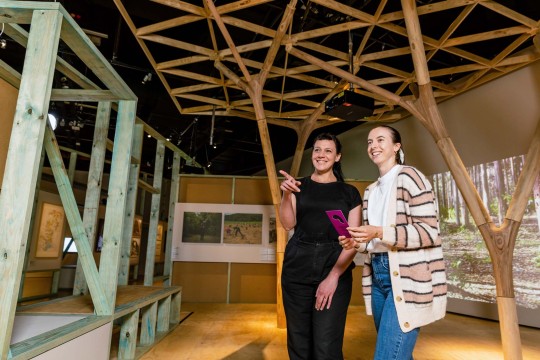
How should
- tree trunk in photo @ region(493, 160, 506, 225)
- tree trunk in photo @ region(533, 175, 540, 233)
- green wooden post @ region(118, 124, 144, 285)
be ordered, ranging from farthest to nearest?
tree trunk in photo @ region(493, 160, 506, 225)
tree trunk in photo @ region(533, 175, 540, 233)
green wooden post @ region(118, 124, 144, 285)

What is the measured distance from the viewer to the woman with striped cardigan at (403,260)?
49.2 inches

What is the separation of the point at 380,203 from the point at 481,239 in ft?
18.4

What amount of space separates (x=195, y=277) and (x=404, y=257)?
5.93 meters

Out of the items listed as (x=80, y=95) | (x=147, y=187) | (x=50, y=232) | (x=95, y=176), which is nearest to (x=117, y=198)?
(x=95, y=176)

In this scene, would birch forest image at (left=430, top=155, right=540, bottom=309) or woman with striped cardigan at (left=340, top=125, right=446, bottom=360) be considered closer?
woman with striped cardigan at (left=340, top=125, right=446, bottom=360)

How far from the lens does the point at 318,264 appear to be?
5.51 feet

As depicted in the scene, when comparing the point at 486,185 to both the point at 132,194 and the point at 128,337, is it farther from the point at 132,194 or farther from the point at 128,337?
the point at 128,337

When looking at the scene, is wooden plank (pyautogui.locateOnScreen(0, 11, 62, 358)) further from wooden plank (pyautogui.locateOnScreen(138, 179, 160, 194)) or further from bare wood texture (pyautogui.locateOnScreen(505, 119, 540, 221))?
bare wood texture (pyautogui.locateOnScreen(505, 119, 540, 221))

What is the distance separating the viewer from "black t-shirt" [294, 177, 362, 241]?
5.68 feet

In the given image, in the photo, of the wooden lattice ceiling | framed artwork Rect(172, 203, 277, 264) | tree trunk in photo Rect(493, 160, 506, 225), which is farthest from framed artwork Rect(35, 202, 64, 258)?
tree trunk in photo Rect(493, 160, 506, 225)

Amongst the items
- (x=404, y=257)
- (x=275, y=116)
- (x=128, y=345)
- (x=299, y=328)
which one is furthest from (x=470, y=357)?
(x=275, y=116)

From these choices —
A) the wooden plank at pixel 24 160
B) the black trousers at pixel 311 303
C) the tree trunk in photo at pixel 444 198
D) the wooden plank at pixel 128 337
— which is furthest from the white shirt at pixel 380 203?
the tree trunk in photo at pixel 444 198

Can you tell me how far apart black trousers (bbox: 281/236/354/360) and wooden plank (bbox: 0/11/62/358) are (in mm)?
1341

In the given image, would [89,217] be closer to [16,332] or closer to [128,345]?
[128,345]
